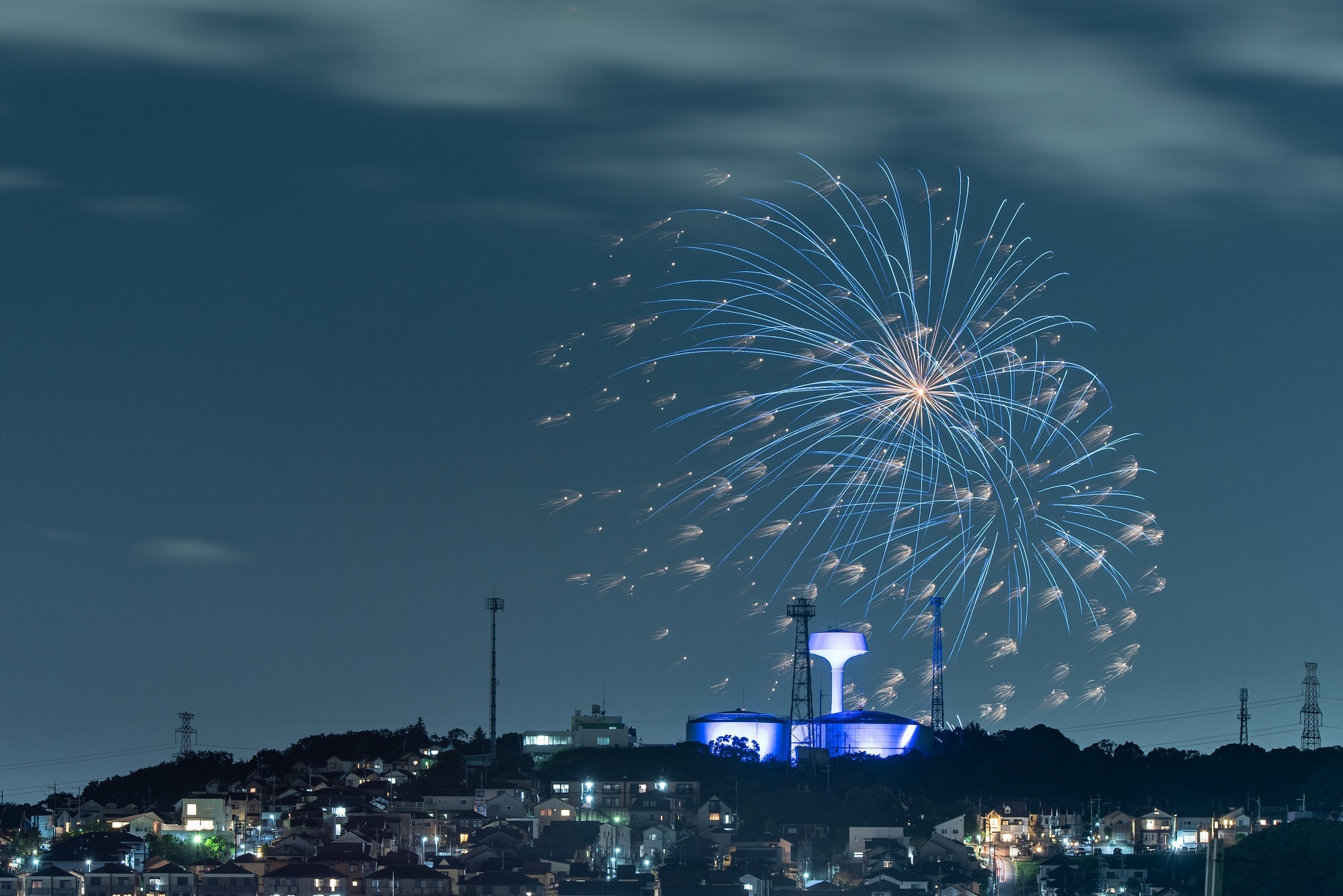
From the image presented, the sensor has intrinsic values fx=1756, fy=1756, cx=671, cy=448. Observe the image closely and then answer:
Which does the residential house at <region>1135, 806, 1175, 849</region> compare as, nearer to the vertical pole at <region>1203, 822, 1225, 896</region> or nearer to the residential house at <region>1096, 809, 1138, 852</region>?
the residential house at <region>1096, 809, 1138, 852</region>

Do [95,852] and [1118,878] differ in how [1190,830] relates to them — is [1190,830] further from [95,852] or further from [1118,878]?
[95,852]

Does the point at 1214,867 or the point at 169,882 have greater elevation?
the point at 1214,867

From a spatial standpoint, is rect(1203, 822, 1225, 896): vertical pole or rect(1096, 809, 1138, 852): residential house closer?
rect(1203, 822, 1225, 896): vertical pole

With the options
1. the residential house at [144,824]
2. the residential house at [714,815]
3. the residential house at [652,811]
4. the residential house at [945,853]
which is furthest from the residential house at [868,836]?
the residential house at [144,824]

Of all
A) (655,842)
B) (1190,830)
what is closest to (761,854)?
(655,842)

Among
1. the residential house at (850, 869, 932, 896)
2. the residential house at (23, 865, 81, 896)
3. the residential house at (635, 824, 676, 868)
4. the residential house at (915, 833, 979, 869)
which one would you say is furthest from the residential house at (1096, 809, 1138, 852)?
the residential house at (23, 865, 81, 896)

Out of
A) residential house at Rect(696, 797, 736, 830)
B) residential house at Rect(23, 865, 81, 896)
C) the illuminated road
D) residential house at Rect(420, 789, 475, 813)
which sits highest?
residential house at Rect(420, 789, 475, 813)

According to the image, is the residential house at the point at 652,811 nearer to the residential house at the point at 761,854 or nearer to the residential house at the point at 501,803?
the residential house at the point at 501,803
